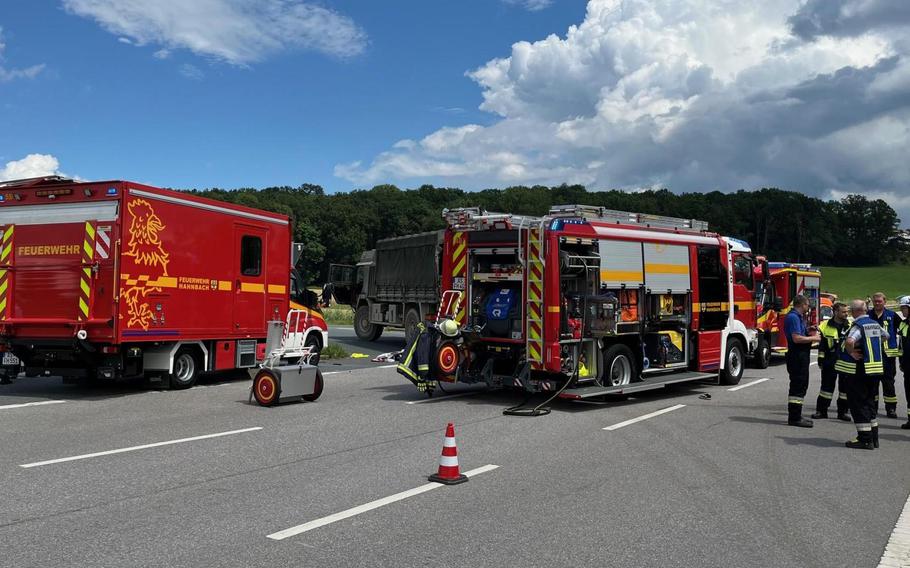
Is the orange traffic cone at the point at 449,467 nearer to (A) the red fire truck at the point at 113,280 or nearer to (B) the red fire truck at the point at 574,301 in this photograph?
(B) the red fire truck at the point at 574,301

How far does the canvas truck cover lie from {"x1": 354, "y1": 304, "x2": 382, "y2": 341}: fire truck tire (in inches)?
44.7

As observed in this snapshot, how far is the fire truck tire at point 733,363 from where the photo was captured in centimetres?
1480

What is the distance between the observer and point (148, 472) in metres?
6.85

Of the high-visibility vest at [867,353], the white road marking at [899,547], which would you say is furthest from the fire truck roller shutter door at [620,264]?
the white road marking at [899,547]

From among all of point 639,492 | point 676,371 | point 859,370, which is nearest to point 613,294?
point 676,371

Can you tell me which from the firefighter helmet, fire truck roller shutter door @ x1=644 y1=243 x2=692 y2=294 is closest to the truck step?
fire truck roller shutter door @ x1=644 y1=243 x2=692 y2=294

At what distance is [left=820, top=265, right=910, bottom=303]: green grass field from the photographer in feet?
226

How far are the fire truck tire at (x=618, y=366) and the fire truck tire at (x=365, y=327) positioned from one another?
566 inches

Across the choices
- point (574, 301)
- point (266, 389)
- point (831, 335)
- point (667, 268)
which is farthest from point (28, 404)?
point (831, 335)

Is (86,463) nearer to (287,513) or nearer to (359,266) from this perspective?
(287,513)

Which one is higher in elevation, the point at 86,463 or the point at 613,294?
the point at 613,294

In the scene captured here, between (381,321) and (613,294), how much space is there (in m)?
13.9

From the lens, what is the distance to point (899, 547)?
5.12m

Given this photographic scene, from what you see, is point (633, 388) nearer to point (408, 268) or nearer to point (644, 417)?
point (644, 417)
